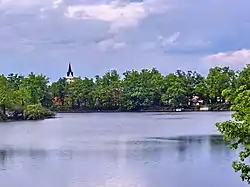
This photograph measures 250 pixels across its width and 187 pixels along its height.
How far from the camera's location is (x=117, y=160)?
93.7 ft

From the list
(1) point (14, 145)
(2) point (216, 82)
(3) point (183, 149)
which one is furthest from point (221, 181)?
(2) point (216, 82)

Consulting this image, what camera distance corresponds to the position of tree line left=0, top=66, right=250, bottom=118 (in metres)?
93.9

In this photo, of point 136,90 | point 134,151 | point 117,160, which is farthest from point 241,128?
point 136,90

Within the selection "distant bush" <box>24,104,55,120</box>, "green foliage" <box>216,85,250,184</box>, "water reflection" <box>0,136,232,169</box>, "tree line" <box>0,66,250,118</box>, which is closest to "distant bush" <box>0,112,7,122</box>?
"distant bush" <box>24,104,55,120</box>

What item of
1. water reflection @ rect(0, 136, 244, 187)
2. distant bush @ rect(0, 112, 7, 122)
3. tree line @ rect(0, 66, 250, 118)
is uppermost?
tree line @ rect(0, 66, 250, 118)

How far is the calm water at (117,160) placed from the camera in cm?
2247

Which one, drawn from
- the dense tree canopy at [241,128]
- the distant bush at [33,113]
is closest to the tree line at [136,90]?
the distant bush at [33,113]

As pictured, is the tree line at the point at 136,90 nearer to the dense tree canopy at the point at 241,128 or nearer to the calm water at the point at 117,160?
the calm water at the point at 117,160

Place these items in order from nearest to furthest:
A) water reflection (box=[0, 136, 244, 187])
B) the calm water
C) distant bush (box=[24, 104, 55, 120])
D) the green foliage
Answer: the green foliage, water reflection (box=[0, 136, 244, 187]), the calm water, distant bush (box=[24, 104, 55, 120])

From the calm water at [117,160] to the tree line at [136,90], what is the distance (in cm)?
4863

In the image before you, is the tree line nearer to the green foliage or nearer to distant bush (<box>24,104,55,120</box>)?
distant bush (<box>24,104,55,120</box>)

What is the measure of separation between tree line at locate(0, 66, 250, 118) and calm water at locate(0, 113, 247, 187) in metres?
48.6

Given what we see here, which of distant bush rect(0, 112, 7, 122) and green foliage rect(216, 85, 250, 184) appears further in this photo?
distant bush rect(0, 112, 7, 122)

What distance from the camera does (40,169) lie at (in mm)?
25922
